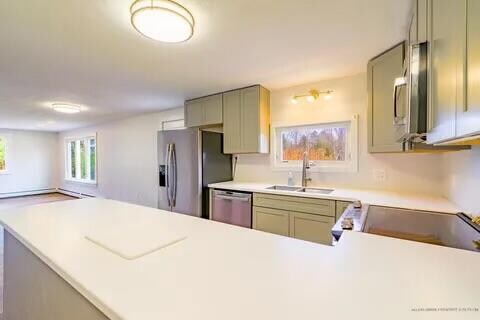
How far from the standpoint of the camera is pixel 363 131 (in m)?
2.73

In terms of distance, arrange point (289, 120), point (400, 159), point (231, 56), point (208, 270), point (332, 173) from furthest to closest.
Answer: point (289, 120), point (332, 173), point (400, 159), point (231, 56), point (208, 270)

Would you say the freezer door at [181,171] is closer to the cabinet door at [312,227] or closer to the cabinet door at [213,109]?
the cabinet door at [213,109]

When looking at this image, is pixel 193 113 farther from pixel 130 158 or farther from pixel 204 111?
pixel 130 158

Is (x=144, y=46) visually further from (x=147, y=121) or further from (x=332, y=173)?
(x=147, y=121)

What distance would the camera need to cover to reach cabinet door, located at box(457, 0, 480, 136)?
1.83 feet

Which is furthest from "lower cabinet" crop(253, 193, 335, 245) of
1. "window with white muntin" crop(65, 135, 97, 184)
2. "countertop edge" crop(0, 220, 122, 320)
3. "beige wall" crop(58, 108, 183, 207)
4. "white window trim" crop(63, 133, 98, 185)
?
"window with white muntin" crop(65, 135, 97, 184)

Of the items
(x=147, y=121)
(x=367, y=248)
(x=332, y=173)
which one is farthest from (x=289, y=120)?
(x=147, y=121)

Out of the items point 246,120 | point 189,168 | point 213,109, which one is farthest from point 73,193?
point 246,120

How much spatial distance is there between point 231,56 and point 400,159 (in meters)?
2.06

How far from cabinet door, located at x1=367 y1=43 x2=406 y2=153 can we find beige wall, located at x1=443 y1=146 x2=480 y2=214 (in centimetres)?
41

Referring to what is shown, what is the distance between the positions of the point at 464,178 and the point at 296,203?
51.7 inches

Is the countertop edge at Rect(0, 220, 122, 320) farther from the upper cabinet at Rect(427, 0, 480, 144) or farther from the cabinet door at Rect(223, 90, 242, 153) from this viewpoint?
the cabinet door at Rect(223, 90, 242, 153)

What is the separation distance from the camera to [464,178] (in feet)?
5.60

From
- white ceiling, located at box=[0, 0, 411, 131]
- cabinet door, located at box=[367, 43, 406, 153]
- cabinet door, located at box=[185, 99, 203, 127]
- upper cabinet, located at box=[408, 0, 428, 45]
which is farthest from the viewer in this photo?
cabinet door, located at box=[185, 99, 203, 127]
